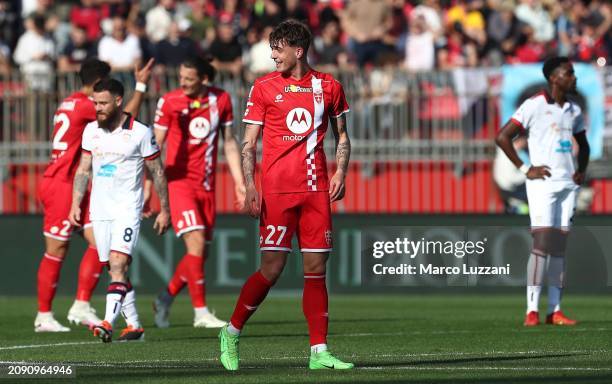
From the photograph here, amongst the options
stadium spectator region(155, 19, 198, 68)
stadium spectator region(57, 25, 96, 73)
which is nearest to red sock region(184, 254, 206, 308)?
stadium spectator region(155, 19, 198, 68)

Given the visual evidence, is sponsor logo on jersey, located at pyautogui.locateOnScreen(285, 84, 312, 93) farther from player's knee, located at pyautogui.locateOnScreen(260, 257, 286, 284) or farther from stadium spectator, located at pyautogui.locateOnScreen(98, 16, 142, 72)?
stadium spectator, located at pyautogui.locateOnScreen(98, 16, 142, 72)

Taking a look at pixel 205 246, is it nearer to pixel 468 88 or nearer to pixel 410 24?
pixel 468 88

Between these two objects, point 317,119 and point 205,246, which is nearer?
point 317,119

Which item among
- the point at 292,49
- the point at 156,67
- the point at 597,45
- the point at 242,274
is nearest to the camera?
the point at 292,49

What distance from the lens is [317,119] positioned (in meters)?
10.2

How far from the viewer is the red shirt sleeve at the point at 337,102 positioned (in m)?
10.3

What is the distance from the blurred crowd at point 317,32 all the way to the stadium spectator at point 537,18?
17mm

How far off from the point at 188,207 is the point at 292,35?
5.29m

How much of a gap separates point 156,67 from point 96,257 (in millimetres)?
8782

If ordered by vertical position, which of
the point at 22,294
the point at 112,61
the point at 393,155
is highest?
the point at 112,61

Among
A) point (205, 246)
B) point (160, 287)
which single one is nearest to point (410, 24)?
point (160, 287)

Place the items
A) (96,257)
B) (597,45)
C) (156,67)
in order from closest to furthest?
1. (96,257)
2. (156,67)
3. (597,45)

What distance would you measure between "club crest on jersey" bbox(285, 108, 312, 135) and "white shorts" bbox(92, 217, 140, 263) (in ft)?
9.65

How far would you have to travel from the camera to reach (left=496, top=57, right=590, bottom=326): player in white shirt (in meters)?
14.8
